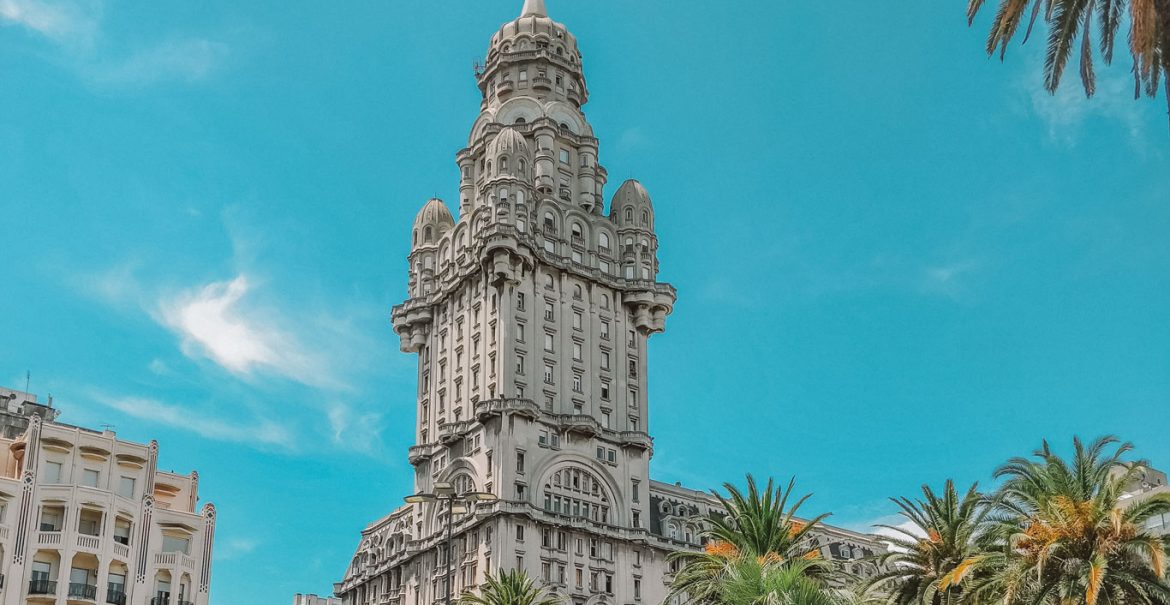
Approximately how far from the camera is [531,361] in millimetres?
104625

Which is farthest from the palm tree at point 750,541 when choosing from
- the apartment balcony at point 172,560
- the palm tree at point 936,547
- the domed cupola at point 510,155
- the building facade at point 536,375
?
the domed cupola at point 510,155

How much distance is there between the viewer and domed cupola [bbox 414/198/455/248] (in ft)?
390

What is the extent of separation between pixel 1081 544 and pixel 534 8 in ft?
320

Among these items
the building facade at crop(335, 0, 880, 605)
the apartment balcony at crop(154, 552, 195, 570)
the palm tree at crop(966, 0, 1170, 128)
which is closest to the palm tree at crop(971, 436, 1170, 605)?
the palm tree at crop(966, 0, 1170, 128)

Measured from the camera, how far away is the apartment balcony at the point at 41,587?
205 feet

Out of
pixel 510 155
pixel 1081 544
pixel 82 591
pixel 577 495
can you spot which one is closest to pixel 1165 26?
pixel 1081 544

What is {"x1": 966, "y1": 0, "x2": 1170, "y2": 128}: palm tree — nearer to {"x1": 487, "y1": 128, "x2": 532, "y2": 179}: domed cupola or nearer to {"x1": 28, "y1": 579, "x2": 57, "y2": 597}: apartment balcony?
{"x1": 28, "y1": 579, "x2": 57, "y2": 597}: apartment balcony

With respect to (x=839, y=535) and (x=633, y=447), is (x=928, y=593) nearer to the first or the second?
(x=633, y=447)

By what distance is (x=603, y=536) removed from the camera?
101500 mm

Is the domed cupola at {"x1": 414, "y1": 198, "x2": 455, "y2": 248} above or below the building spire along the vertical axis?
below

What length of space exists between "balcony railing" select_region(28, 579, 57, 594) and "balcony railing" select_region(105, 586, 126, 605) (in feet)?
8.53

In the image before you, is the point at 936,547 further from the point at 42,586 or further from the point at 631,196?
the point at 631,196

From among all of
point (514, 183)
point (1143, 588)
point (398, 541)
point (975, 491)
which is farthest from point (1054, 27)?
point (398, 541)

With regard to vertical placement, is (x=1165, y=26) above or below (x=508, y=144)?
below
